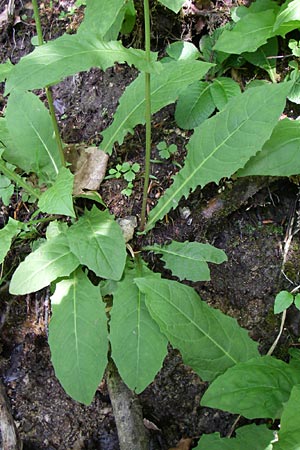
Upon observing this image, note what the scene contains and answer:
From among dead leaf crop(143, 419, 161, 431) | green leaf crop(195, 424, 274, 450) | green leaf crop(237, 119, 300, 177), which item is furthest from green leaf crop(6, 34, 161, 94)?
dead leaf crop(143, 419, 161, 431)

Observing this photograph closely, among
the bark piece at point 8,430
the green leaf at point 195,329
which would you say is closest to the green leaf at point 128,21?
the green leaf at point 195,329

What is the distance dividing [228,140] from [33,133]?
3.55 feet

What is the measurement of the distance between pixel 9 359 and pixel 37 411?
0.32 m

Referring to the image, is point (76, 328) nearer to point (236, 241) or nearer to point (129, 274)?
point (129, 274)

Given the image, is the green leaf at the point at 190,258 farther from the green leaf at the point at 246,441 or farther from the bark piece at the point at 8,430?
the bark piece at the point at 8,430

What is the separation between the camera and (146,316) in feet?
7.08

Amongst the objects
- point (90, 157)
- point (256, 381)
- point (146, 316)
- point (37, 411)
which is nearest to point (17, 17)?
point (90, 157)

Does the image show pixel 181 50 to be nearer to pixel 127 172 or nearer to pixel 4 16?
pixel 127 172

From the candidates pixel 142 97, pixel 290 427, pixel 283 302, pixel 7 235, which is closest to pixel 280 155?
pixel 283 302

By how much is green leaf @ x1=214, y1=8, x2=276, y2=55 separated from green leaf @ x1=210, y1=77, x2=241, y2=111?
0.56 ft

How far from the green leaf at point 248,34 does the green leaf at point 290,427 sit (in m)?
1.74

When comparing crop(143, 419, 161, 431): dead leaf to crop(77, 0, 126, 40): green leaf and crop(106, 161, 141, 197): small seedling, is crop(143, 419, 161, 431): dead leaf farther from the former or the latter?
crop(77, 0, 126, 40): green leaf

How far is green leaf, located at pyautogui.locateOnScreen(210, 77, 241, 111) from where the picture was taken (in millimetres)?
2627

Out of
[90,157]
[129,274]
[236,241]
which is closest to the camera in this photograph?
[129,274]
